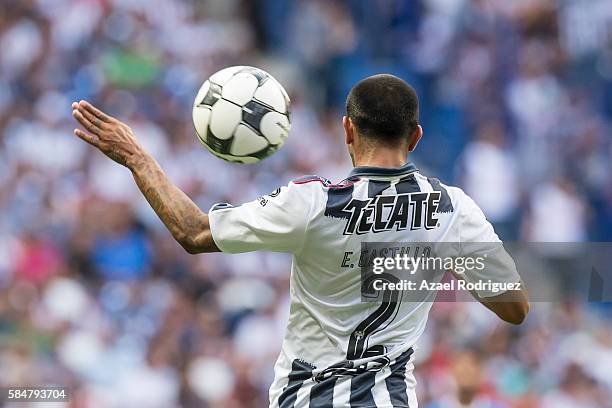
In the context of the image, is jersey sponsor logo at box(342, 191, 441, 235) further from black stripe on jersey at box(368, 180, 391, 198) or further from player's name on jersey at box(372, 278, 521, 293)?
player's name on jersey at box(372, 278, 521, 293)

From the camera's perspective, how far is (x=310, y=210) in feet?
12.6

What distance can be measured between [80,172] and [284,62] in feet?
11.7

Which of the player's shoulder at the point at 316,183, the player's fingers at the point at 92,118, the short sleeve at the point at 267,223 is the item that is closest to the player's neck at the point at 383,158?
the player's shoulder at the point at 316,183

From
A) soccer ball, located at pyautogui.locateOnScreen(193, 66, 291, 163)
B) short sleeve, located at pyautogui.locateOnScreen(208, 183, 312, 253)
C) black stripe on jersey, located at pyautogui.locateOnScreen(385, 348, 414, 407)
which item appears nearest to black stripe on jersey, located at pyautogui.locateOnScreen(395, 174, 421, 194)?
short sleeve, located at pyautogui.locateOnScreen(208, 183, 312, 253)

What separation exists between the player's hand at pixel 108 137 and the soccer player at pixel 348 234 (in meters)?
0.09

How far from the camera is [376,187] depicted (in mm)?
3961

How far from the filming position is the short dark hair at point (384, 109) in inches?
156

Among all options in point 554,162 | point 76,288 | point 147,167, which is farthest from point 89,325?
point 147,167

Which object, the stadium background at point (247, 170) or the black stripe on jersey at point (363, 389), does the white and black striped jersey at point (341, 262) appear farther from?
the stadium background at point (247, 170)

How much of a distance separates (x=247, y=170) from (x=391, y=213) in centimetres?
795

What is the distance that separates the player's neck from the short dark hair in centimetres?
4

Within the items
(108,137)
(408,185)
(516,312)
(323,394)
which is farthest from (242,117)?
(516,312)

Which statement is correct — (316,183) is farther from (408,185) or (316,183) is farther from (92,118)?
(92,118)

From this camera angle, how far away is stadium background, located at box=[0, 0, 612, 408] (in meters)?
9.29
